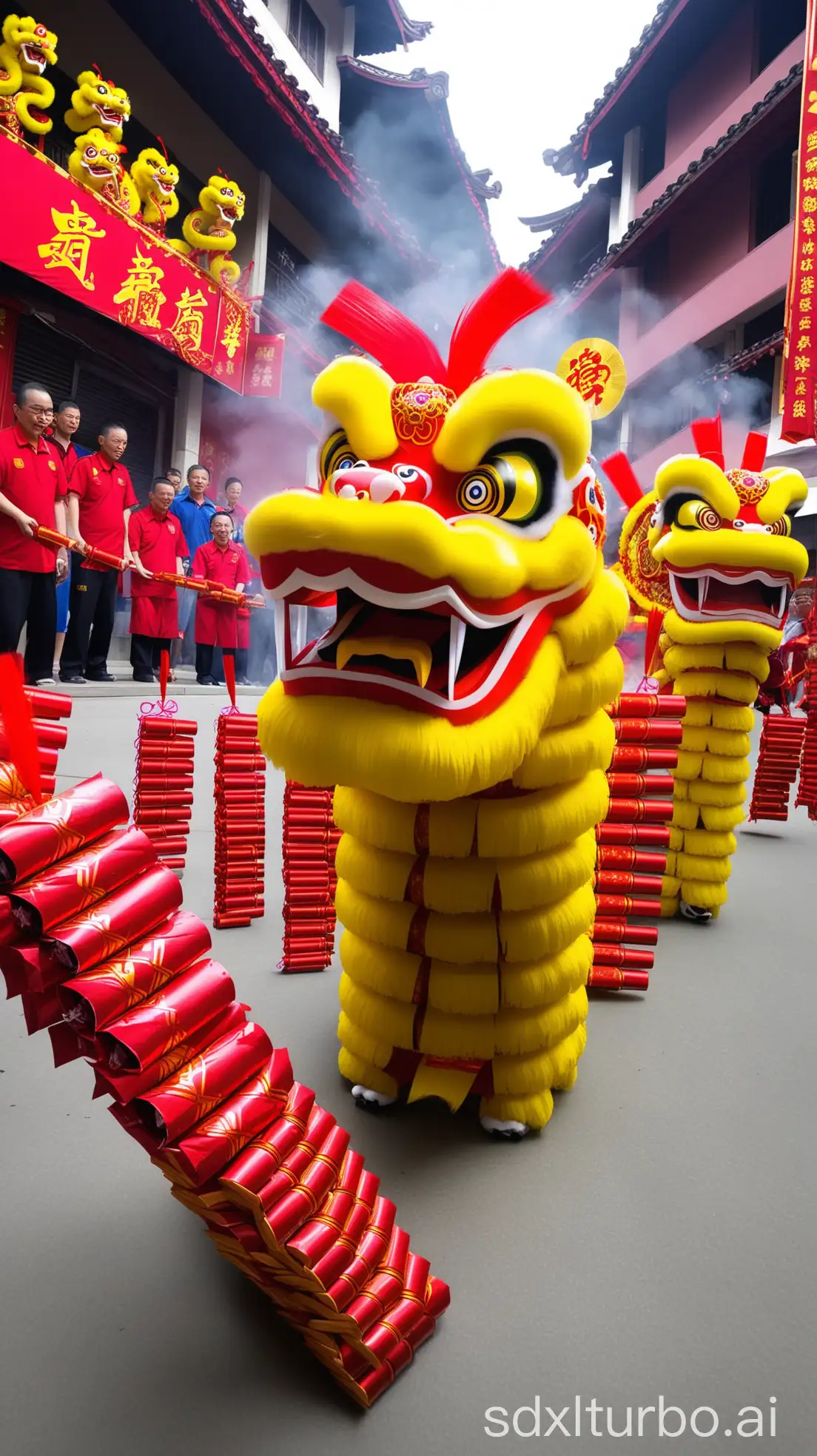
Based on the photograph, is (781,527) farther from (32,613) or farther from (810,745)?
(32,613)

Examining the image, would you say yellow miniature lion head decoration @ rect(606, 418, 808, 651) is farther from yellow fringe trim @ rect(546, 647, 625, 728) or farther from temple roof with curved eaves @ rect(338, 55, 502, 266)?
temple roof with curved eaves @ rect(338, 55, 502, 266)

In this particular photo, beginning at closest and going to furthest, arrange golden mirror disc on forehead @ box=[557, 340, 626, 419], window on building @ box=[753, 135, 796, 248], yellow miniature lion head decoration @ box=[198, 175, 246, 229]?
golden mirror disc on forehead @ box=[557, 340, 626, 419], yellow miniature lion head decoration @ box=[198, 175, 246, 229], window on building @ box=[753, 135, 796, 248]

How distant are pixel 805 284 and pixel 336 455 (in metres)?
5.92

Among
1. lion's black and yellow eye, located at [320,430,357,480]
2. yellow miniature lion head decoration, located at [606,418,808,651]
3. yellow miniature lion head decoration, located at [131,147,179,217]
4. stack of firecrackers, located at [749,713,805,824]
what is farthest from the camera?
yellow miniature lion head decoration, located at [131,147,179,217]

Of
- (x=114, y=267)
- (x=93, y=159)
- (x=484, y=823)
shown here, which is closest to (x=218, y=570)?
(x=114, y=267)

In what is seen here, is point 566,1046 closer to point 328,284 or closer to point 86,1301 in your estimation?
point 86,1301

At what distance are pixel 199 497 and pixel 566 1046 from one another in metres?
5.42

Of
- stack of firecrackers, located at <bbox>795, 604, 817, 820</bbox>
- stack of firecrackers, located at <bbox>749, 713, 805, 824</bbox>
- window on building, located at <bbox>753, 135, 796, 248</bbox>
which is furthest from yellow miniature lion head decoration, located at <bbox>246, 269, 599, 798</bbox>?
window on building, located at <bbox>753, 135, 796, 248</bbox>

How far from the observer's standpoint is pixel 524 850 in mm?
1069

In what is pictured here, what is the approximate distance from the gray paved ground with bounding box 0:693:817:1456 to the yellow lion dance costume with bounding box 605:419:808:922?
2.69 feet

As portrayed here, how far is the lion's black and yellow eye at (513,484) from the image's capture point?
101 centimetres

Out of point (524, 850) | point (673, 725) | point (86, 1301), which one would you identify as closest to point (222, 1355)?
point (86, 1301)

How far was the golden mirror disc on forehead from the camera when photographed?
163 cm

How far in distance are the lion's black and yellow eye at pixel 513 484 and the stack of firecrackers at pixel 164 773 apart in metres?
0.90
